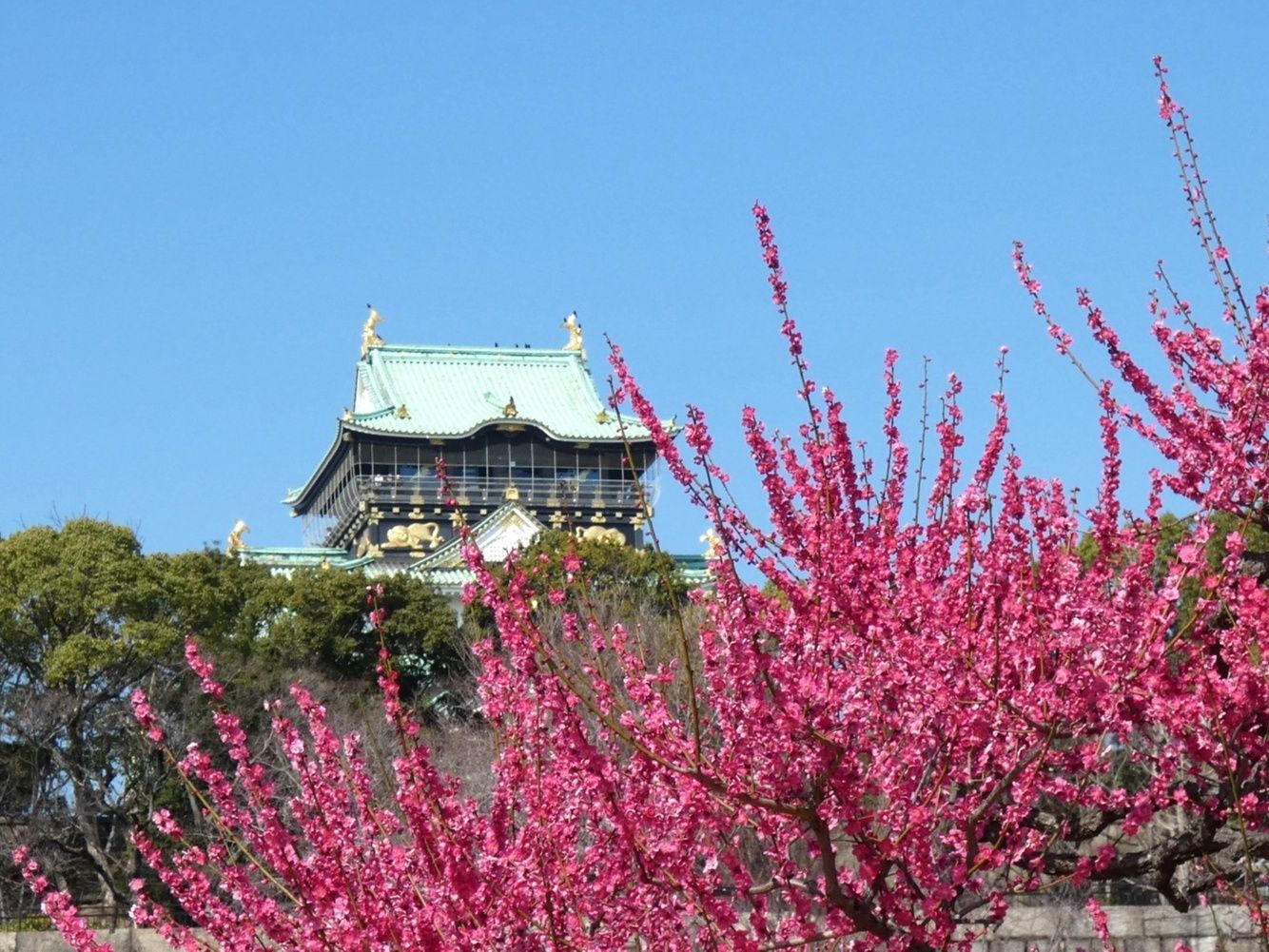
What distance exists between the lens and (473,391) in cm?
6450

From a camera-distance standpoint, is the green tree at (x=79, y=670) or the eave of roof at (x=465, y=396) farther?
the eave of roof at (x=465, y=396)

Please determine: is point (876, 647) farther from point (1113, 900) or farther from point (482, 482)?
point (482, 482)

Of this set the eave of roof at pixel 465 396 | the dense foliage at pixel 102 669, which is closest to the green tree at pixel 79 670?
the dense foliage at pixel 102 669

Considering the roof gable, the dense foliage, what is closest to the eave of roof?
the roof gable

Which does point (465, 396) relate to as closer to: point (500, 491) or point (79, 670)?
point (500, 491)

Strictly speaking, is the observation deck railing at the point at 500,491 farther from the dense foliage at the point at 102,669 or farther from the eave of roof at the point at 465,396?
the dense foliage at the point at 102,669

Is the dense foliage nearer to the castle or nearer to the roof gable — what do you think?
the roof gable

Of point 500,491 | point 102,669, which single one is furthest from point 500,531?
point 102,669

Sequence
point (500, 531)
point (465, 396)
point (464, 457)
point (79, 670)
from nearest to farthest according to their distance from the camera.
Result: point (79, 670)
point (500, 531)
point (464, 457)
point (465, 396)

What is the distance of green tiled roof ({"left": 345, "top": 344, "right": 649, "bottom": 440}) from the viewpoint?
201 ft

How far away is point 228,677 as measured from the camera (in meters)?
32.0

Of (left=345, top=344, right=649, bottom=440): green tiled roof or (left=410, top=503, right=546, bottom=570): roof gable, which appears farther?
(left=345, top=344, right=649, bottom=440): green tiled roof

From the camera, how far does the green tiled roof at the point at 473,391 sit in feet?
201

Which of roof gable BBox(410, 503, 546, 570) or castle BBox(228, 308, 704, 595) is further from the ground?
castle BBox(228, 308, 704, 595)
